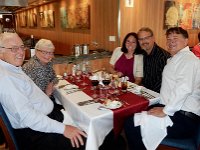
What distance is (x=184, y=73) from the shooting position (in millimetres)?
1647

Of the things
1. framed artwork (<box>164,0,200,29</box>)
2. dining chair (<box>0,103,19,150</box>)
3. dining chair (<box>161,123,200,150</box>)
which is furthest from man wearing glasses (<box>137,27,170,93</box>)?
framed artwork (<box>164,0,200,29</box>)

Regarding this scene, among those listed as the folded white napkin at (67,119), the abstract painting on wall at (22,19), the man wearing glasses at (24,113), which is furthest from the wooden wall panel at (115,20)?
the abstract painting on wall at (22,19)

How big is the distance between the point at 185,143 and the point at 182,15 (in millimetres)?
3849

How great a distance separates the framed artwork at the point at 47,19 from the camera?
236 inches

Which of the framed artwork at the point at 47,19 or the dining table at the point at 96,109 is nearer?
the dining table at the point at 96,109

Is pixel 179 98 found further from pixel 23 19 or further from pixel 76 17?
pixel 23 19

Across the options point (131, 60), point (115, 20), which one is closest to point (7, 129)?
point (131, 60)

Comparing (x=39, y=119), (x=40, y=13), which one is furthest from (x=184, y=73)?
(x=40, y=13)

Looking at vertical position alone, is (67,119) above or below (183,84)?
below

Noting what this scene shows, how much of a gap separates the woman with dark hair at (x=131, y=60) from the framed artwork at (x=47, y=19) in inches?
150

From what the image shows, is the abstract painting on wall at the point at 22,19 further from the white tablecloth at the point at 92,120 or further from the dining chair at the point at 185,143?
the dining chair at the point at 185,143

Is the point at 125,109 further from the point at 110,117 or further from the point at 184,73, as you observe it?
the point at 184,73

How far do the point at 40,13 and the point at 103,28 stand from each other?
3.27 meters

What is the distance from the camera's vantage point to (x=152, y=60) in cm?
238
